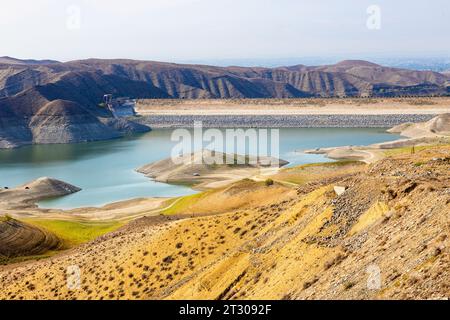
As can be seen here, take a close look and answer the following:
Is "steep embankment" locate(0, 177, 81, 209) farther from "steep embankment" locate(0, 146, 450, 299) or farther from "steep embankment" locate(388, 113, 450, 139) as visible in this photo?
"steep embankment" locate(388, 113, 450, 139)

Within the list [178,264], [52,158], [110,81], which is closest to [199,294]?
[178,264]

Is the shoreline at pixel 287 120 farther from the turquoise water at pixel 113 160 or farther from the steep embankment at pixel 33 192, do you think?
the steep embankment at pixel 33 192

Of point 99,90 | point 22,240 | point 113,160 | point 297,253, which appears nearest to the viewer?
point 297,253

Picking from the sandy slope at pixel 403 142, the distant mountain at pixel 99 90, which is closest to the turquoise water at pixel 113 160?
the sandy slope at pixel 403 142

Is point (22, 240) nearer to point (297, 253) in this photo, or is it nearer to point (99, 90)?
point (297, 253)

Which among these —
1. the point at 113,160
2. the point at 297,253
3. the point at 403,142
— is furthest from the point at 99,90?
the point at 297,253

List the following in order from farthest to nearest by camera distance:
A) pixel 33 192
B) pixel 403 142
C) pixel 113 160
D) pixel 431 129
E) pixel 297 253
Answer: pixel 431 129 → pixel 403 142 → pixel 113 160 → pixel 33 192 → pixel 297 253
